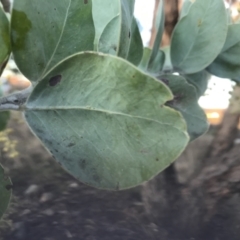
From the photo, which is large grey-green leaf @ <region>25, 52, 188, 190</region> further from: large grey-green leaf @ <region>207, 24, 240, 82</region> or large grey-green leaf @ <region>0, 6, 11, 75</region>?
large grey-green leaf @ <region>207, 24, 240, 82</region>

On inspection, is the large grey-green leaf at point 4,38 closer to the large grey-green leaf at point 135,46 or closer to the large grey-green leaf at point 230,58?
the large grey-green leaf at point 135,46

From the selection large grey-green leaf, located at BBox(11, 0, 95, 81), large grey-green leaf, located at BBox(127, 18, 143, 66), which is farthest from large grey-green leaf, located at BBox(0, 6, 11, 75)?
large grey-green leaf, located at BBox(127, 18, 143, 66)

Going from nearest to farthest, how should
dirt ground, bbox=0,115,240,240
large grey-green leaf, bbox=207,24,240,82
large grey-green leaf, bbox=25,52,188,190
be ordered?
large grey-green leaf, bbox=25,52,188,190 < large grey-green leaf, bbox=207,24,240,82 < dirt ground, bbox=0,115,240,240

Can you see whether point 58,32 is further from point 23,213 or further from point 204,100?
point 204,100

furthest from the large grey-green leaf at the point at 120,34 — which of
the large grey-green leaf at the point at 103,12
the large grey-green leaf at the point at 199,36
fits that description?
the large grey-green leaf at the point at 199,36

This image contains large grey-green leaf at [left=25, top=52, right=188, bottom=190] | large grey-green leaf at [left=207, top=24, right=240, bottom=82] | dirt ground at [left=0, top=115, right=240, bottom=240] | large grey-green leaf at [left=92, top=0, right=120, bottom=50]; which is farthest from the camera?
dirt ground at [left=0, top=115, right=240, bottom=240]

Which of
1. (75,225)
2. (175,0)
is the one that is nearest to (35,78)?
(75,225)
